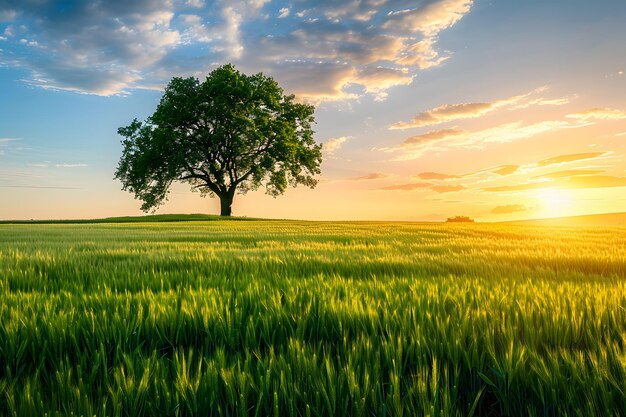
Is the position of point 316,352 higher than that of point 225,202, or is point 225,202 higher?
point 225,202

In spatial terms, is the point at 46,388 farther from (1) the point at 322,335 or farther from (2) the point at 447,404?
(2) the point at 447,404

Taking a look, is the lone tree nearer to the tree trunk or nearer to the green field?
the tree trunk

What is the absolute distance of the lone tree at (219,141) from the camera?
133ft

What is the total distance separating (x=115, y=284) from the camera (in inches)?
145

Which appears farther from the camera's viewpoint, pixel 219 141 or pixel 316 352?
pixel 219 141

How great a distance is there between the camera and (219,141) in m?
41.1

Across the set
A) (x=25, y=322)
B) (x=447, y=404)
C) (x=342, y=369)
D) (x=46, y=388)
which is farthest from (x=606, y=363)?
(x=25, y=322)

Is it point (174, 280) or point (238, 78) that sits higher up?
point (238, 78)

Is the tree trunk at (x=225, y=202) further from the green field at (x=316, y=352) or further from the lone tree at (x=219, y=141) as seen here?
the green field at (x=316, y=352)

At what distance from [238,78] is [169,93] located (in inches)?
299

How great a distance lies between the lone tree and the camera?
1602 inches

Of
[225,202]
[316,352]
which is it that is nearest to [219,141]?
[225,202]

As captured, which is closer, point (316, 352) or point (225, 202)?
point (316, 352)

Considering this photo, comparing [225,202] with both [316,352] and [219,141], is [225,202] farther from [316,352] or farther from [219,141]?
[316,352]
